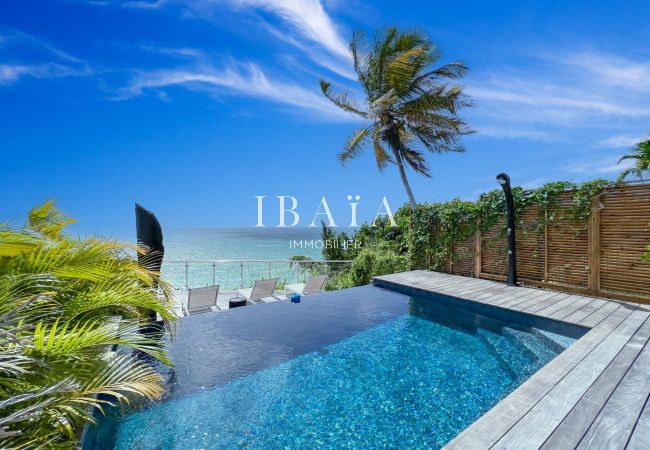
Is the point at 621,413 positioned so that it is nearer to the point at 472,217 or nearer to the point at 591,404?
the point at 591,404

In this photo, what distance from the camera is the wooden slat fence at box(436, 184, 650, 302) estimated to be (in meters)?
5.56

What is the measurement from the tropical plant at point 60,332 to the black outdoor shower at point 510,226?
6760 mm

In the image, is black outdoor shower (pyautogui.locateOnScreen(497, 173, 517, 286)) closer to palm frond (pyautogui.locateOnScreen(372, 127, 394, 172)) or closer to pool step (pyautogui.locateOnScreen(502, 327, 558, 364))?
pool step (pyautogui.locateOnScreen(502, 327, 558, 364))

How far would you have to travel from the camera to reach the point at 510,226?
6.86 metres

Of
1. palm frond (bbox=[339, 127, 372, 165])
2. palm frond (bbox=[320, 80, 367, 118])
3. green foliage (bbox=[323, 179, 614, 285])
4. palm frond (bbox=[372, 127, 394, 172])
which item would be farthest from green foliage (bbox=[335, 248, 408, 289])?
Result: palm frond (bbox=[320, 80, 367, 118])

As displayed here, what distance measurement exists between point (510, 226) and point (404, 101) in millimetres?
6528

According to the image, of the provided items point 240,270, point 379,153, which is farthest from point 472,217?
point 240,270

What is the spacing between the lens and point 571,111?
923cm

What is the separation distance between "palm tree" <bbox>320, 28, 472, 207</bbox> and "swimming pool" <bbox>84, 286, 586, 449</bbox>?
675cm

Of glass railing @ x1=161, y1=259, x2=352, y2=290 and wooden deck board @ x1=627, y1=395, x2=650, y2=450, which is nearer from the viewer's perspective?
wooden deck board @ x1=627, y1=395, x2=650, y2=450

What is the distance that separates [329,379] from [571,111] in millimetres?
10519

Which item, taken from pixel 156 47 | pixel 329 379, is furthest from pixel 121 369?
pixel 156 47

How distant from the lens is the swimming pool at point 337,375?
283 cm

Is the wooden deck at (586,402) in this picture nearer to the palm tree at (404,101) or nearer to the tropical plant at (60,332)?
the tropical plant at (60,332)
